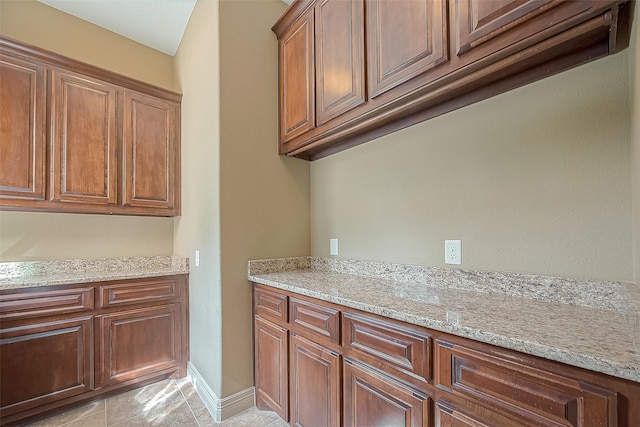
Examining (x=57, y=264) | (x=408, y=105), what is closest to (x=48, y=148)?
(x=57, y=264)

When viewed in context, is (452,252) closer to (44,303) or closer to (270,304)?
(270,304)

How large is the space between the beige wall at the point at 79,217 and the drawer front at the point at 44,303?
55 centimetres

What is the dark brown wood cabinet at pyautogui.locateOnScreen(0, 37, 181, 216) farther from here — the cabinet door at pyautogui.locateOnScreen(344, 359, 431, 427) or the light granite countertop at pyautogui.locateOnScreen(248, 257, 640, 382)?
the cabinet door at pyautogui.locateOnScreen(344, 359, 431, 427)

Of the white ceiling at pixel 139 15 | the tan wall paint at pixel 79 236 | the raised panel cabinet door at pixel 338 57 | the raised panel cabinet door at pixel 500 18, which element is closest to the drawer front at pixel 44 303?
the tan wall paint at pixel 79 236

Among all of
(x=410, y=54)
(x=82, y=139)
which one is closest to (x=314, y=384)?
(x=410, y=54)

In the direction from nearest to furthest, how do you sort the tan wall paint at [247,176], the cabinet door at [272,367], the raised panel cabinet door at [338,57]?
the raised panel cabinet door at [338,57], the cabinet door at [272,367], the tan wall paint at [247,176]

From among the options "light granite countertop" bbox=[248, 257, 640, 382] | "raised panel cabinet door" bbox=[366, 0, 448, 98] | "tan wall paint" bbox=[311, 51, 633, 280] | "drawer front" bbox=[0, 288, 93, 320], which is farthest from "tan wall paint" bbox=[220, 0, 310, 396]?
"drawer front" bbox=[0, 288, 93, 320]

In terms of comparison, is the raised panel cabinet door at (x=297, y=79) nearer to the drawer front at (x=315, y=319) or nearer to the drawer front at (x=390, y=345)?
the drawer front at (x=315, y=319)

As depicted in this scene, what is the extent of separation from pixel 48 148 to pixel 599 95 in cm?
318

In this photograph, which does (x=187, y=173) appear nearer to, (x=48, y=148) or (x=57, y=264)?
(x=48, y=148)

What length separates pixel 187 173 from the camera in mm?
2473

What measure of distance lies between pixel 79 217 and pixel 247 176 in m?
1.61

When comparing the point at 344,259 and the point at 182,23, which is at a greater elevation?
the point at 182,23

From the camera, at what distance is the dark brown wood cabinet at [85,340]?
5.98 ft
